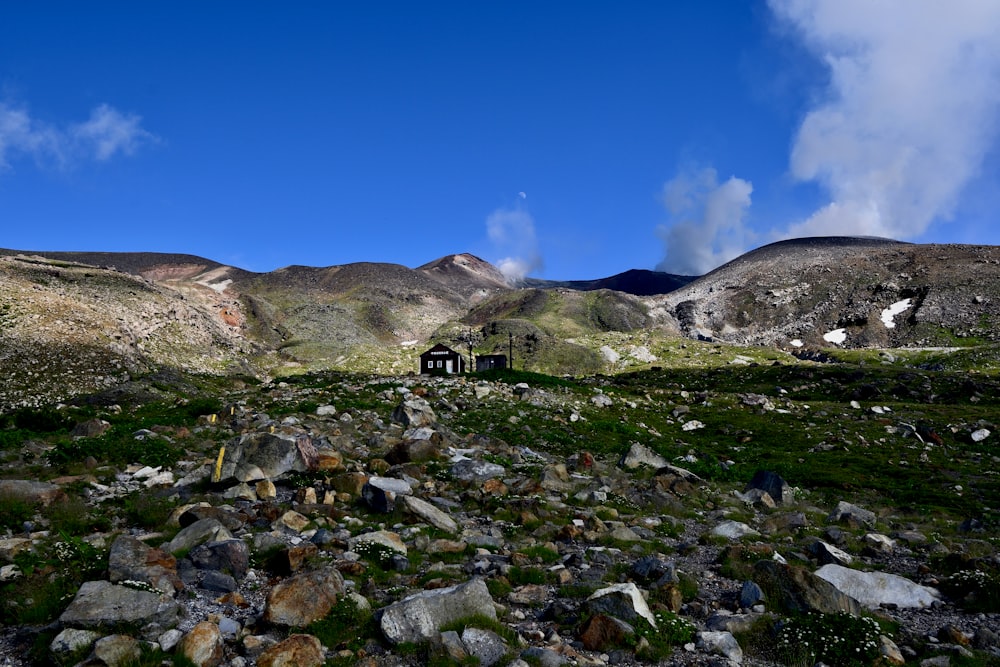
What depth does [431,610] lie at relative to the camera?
312 inches

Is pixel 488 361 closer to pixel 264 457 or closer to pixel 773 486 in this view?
pixel 773 486

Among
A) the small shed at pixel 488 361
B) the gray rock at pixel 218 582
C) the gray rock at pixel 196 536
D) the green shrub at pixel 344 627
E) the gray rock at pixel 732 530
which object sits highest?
the small shed at pixel 488 361

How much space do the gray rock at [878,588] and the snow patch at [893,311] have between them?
6595 inches

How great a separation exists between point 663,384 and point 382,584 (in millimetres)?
49407

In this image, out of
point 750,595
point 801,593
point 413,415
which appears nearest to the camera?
point 801,593

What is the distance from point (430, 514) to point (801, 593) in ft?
24.3

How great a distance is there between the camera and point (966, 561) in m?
11.0

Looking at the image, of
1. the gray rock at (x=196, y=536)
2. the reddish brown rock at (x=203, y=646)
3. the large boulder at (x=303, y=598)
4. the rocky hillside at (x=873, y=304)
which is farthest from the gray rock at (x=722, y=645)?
the rocky hillside at (x=873, y=304)

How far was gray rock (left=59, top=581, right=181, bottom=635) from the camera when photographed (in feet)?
23.4

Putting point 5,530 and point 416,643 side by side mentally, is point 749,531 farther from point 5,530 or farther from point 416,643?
point 5,530

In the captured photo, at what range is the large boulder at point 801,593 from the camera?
28.5 ft

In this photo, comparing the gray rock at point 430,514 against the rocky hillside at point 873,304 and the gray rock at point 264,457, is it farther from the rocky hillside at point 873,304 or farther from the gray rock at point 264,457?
the rocky hillside at point 873,304

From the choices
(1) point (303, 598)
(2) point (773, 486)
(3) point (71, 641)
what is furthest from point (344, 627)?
(2) point (773, 486)

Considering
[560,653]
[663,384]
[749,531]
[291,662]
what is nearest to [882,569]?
[749,531]
